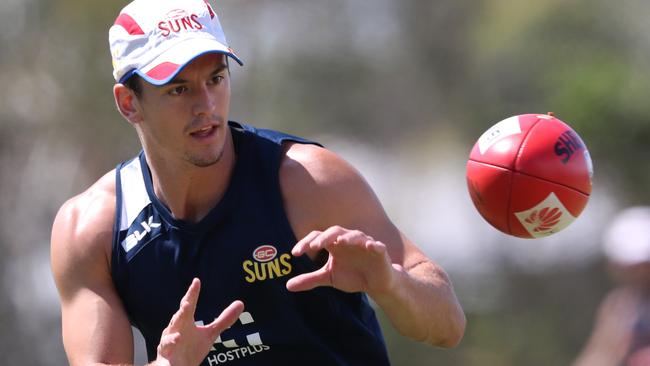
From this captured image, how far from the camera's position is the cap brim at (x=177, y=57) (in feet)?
18.7

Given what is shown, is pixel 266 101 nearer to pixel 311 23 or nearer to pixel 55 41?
pixel 311 23

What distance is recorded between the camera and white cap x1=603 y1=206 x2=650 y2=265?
10008 millimetres

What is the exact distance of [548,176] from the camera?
600 centimetres

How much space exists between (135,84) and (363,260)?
5.27ft

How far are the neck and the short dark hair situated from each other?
336mm

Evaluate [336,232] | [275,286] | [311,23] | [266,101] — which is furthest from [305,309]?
[311,23]

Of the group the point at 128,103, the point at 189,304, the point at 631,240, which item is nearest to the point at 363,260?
the point at 189,304

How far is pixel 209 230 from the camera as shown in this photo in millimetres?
5895

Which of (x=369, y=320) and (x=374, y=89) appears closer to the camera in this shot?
(x=369, y=320)

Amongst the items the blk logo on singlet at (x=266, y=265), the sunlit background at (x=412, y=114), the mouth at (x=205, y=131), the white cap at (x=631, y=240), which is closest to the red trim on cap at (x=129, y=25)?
the mouth at (x=205, y=131)

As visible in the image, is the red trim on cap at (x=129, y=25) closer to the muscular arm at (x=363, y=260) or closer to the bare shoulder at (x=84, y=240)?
the bare shoulder at (x=84, y=240)

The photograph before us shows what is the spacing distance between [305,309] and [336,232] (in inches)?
39.7

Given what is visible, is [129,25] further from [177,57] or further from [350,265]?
[350,265]

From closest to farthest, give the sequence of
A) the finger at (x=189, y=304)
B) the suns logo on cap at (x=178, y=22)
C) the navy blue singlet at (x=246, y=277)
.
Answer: the finger at (x=189, y=304) → the navy blue singlet at (x=246, y=277) → the suns logo on cap at (x=178, y=22)
